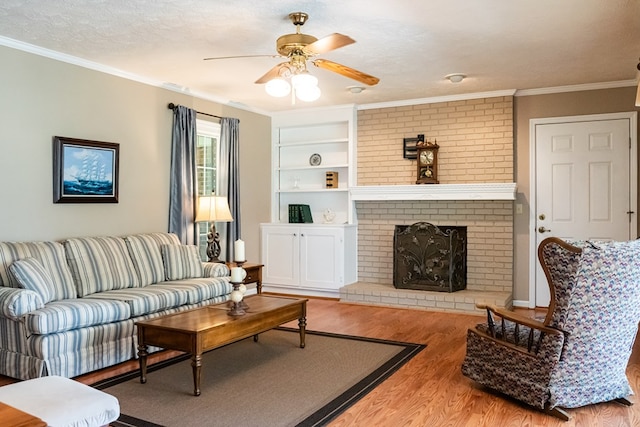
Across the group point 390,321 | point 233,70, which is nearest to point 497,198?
point 390,321

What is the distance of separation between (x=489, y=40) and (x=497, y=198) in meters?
2.21

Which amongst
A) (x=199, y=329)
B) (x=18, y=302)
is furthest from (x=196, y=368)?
(x=18, y=302)

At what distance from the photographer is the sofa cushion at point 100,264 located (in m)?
4.14

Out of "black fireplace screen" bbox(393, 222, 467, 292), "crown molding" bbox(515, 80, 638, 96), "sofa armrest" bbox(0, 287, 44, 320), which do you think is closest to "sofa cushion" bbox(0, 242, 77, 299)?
"sofa armrest" bbox(0, 287, 44, 320)

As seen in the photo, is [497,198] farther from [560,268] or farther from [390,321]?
[560,268]

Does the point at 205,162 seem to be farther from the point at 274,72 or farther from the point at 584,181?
the point at 584,181

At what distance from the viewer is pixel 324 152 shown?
722 centimetres

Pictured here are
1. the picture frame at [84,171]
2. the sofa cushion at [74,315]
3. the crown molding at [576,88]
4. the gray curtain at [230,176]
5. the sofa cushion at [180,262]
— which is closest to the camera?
the sofa cushion at [74,315]

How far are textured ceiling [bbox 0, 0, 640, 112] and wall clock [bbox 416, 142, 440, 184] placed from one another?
922mm

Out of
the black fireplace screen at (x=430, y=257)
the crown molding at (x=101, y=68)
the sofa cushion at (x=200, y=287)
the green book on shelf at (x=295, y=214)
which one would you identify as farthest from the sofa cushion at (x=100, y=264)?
the black fireplace screen at (x=430, y=257)

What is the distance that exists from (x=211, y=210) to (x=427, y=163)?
264cm

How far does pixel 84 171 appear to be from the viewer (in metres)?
4.67

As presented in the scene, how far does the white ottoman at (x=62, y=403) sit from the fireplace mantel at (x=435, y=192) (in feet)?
15.5

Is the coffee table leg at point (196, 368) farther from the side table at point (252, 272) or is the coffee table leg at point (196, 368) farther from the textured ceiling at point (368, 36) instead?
the side table at point (252, 272)
